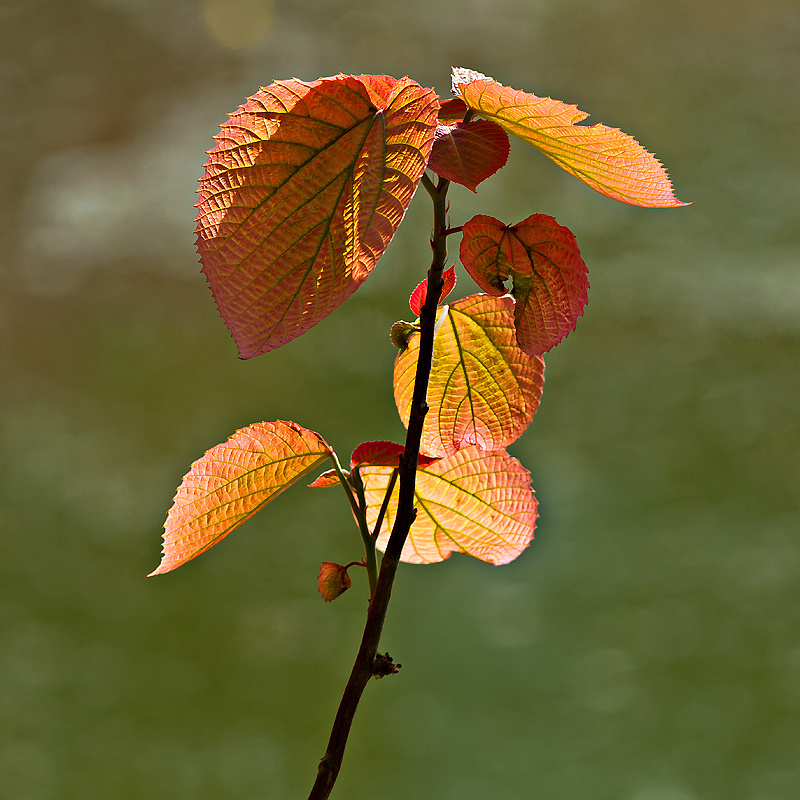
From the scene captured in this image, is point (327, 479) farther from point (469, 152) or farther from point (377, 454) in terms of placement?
point (469, 152)

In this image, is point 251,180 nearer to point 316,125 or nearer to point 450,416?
point 316,125

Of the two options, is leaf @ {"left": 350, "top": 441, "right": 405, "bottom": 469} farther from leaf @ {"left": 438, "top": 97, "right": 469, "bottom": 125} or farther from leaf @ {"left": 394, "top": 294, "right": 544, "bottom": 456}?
leaf @ {"left": 438, "top": 97, "right": 469, "bottom": 125}

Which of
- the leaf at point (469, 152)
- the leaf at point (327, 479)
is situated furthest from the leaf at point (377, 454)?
the leaf at point (469, 152)

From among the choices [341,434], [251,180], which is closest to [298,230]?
[251,180]

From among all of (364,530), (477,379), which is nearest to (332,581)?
(364,530)

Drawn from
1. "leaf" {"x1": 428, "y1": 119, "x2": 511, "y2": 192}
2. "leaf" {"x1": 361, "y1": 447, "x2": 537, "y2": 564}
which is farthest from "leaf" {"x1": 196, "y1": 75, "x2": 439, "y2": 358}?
"leaf" {"x1": 361, "y1": 447, "x2": 537, "y2": 564}
